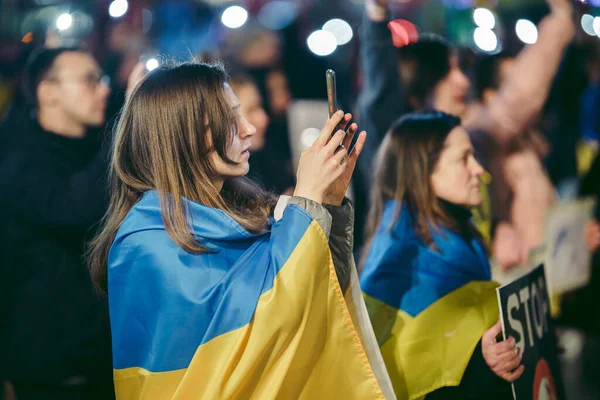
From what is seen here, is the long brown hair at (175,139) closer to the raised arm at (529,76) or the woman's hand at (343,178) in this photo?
the woman's hand at (343,178)

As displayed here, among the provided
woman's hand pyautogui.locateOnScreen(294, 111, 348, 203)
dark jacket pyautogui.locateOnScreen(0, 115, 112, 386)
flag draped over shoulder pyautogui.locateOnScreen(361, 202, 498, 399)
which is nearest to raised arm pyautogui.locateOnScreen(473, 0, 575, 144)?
flag draped over shoulder pyautogui.locateOnScreen(361, 202, 498, 399)

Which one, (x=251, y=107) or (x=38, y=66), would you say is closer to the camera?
(x=38, y=66)

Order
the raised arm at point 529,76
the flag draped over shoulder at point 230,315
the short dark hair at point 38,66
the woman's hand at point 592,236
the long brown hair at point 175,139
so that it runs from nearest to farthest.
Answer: the flag draped over shoulder at point 230,315 < the long brown hair at point 175,139 < the short dark hair at point 38,66 < the raised arm at point 529,76 < the woman's hand at point 592,236

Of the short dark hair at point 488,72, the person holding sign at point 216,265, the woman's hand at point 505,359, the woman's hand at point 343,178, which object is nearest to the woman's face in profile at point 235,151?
the person holding sign at point 216,265

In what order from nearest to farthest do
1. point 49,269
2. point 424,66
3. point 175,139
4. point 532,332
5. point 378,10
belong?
1. point 175,139
2. point 532,332
3. point 49,269
4. point 378,10
5. point 424,66

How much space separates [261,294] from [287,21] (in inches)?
163

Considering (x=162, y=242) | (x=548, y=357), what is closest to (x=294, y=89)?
(x=548, y=357)

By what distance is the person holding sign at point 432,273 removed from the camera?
7.18ft

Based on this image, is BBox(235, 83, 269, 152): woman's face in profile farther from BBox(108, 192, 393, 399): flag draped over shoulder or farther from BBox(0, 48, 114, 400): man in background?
BBox(108, 192, 393, 399): flag draped over shoulder

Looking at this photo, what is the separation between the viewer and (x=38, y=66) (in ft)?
7.95

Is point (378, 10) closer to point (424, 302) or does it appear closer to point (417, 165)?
point (417, 165)

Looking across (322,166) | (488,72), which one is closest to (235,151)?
(322,166)

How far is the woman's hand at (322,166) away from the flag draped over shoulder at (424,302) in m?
0.76

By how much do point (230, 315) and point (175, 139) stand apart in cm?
47
